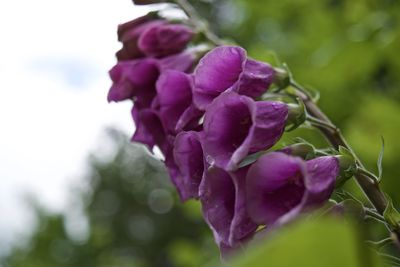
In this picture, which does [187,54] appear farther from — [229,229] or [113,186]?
[113,186]

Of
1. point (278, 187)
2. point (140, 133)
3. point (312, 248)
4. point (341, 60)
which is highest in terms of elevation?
point (312, 248)

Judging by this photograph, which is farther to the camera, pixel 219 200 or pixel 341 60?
pixel 341 60

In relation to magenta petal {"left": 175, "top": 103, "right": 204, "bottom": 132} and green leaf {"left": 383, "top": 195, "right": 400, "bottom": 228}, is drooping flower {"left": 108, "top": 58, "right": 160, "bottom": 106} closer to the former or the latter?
magenta petal {"left": 175, "top": 103, "right": 204, "bottom": 132}

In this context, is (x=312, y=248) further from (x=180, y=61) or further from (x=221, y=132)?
(x=180, y=61)

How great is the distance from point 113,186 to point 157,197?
0.83 m

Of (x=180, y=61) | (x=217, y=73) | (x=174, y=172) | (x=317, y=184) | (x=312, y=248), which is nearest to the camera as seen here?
(x=312, y=248)

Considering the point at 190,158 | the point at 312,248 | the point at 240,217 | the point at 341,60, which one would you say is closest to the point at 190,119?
the point at 190,158

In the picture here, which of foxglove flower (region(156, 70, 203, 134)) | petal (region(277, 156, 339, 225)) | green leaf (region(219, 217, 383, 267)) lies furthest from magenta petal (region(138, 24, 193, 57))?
green leaf (region(219, 217, 383, 267))

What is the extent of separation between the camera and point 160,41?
0.85m

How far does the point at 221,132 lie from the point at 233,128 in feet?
0.04

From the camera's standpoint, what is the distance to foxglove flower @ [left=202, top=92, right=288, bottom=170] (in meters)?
0.53

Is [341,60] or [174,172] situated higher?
[174,172]

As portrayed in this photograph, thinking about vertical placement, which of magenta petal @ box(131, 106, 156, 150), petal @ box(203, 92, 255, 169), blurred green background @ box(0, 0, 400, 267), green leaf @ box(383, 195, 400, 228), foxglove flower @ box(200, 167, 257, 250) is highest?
petal @ box(203, 92, 255, 169)

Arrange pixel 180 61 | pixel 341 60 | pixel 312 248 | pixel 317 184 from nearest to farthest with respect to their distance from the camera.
A: pixel 312 248
pixel 317 184
pixel 180 61
pixel 341 60
